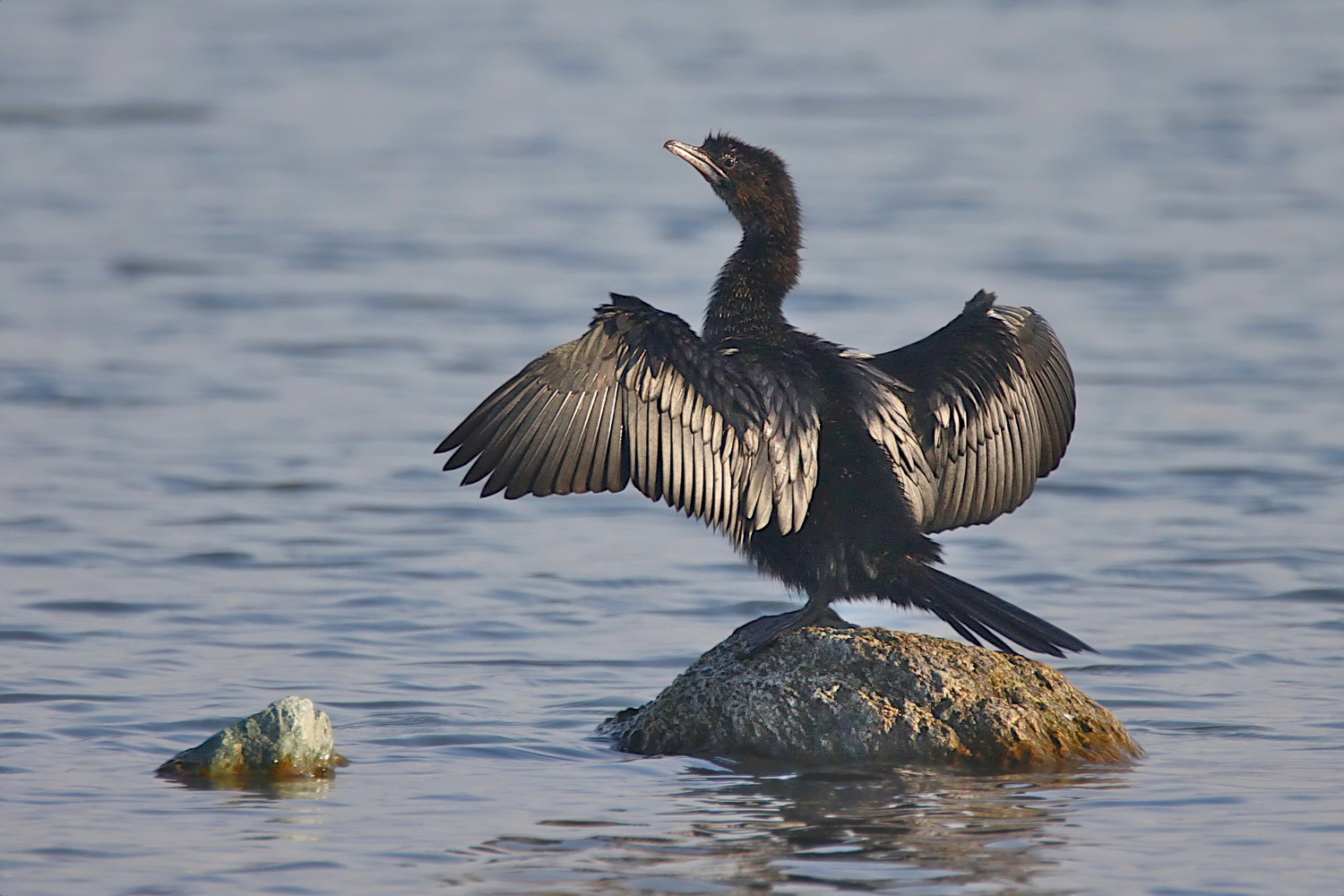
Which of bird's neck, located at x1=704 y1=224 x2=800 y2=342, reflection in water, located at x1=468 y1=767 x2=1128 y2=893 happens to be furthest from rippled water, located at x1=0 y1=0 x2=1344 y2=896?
bird's neck, located at x1=704 y1=224 x2=800 y2=342

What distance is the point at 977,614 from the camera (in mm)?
5961

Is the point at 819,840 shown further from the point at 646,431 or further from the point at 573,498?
the point at 573,498

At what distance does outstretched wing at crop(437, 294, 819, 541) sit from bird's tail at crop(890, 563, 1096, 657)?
16.7 inches

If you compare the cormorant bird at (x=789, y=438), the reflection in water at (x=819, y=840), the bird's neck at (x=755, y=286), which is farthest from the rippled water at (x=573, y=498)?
the bird's neck at (x=755, y=286)

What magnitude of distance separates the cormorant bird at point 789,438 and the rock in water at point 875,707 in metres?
0.13

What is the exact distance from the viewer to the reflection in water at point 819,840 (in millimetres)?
5148

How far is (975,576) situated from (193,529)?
146 inches

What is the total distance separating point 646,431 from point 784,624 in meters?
0.80

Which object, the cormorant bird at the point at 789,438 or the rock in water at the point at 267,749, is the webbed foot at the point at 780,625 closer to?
the cormorant bird at the point at 789,438

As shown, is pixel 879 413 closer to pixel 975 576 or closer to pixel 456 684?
pixel 456 684

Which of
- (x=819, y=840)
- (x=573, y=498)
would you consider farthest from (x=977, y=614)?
(x=573, y=498)

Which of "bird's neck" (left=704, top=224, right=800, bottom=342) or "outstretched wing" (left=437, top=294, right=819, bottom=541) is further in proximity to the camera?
"bird's neck" (left=704, top=224, right=800, bottom=342)

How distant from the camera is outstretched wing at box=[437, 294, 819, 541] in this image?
590cm

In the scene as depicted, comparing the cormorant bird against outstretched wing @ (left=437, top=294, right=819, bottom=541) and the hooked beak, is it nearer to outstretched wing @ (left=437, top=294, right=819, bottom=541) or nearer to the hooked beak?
outstretched wing @ (left=437, top=294, right=819, bottom=541)
